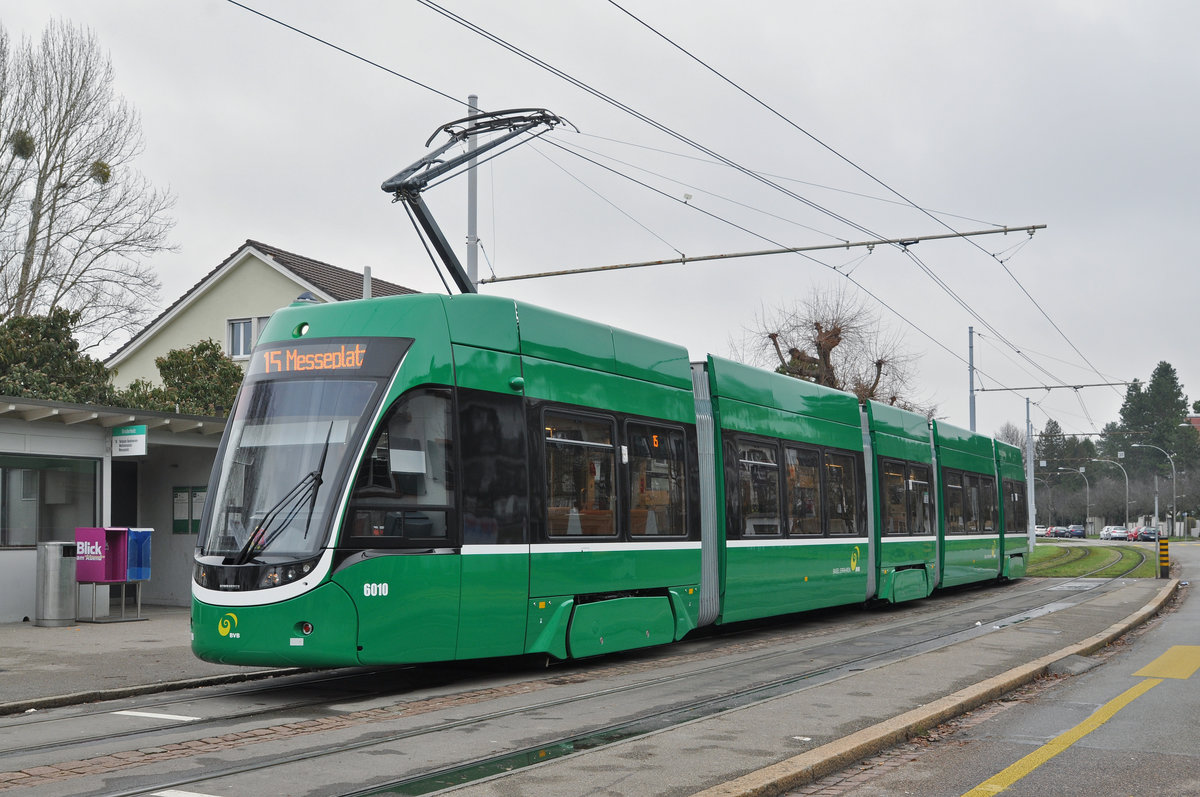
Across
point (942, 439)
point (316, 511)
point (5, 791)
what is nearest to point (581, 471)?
point (316, 511)

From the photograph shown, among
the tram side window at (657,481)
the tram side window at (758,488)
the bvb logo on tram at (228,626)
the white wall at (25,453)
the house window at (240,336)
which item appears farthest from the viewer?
the house window at (240,336)

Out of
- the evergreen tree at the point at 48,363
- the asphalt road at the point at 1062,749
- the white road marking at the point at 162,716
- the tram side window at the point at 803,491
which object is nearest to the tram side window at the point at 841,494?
the tram side window at the point at 803,491

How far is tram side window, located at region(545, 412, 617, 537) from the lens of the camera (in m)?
11.4

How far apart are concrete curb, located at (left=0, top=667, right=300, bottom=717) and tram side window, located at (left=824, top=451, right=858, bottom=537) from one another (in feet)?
29.0

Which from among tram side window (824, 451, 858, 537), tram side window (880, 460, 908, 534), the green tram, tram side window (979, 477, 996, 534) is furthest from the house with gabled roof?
the green tram

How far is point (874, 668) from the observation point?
38.2ft

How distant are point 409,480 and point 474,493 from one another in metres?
0.72

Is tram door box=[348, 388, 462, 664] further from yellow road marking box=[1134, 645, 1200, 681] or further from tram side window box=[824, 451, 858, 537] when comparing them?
tram side window box=[824, 451, 858, 537]

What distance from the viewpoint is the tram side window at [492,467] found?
10.4m

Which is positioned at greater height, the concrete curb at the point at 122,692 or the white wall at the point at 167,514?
the white wall at the point at 167,514

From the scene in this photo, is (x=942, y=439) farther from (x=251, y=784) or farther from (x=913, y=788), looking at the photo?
(x=251, y=784)

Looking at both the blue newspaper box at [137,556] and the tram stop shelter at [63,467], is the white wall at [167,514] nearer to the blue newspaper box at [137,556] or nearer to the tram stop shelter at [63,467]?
the tram stop shelter at [63,467]

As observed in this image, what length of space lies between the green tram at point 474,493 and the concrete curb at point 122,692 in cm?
121

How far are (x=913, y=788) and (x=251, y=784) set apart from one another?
150 inches
